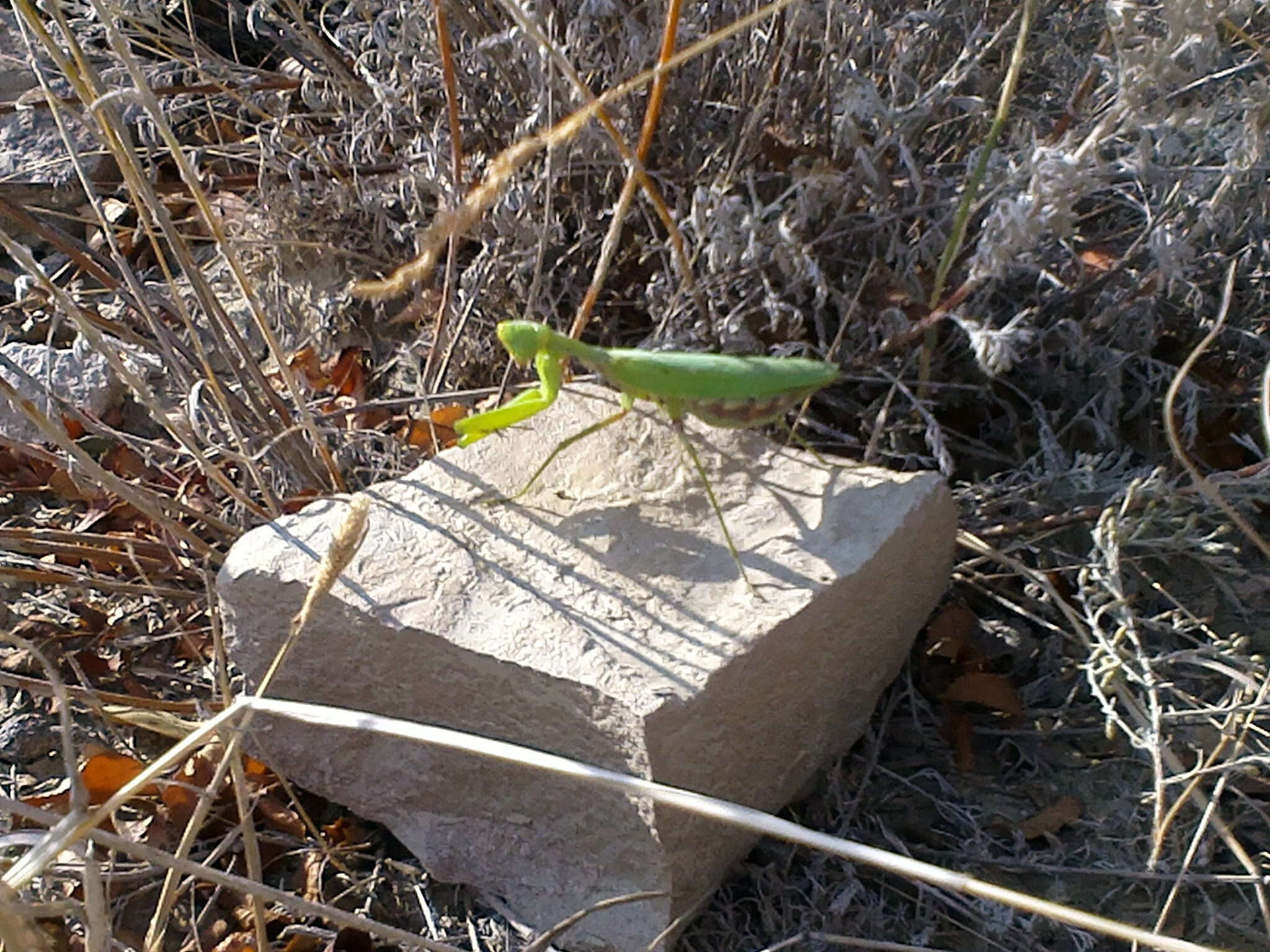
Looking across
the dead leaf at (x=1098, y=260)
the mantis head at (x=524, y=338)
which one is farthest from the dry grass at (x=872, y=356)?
the mantis head at (x=524, y=338)

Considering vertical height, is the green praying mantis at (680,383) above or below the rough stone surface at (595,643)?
above

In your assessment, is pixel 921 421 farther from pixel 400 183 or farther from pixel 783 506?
pixel 400 183

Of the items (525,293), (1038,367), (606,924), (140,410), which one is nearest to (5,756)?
(140,410)

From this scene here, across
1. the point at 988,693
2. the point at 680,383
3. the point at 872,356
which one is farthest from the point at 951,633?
the point at 680,383

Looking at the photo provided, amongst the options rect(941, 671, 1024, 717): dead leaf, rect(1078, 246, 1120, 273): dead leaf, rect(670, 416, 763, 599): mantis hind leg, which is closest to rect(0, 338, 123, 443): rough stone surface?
rect(670, 416, 763, 599): mantis hind leg

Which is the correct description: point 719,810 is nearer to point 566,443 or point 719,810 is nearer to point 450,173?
point 566,443

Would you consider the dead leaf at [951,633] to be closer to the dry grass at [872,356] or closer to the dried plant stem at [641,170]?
the dry grass at [872,356]

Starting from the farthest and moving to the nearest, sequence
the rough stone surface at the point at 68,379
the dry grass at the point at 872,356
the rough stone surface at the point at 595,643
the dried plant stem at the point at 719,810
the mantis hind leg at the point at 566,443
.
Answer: the rough stone surface at the point at 68,379 → the mantis hind leg at the point at 566,443 → the dry grass at the point at 872,356 → the rough stone surface at the point at 595,643 → the dried plant stem at the point at 719,810

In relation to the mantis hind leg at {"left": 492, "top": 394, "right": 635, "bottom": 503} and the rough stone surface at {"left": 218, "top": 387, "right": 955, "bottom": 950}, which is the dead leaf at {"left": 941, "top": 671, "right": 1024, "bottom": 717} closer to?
the rough stone surface at {"left": 218, "top": 387, "right": 955, "bottom": 950}
